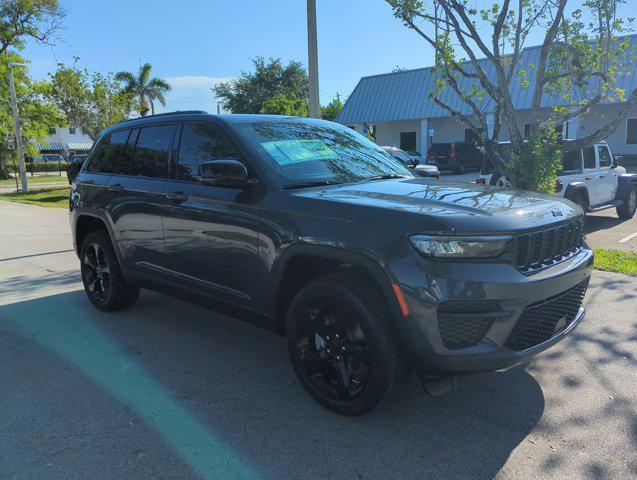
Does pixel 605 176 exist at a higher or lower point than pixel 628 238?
higher

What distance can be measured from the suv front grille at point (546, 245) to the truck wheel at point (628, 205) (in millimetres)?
9345

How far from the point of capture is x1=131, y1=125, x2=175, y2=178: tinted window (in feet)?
14.5

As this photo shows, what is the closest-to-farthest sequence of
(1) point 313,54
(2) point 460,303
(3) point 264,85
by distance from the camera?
(2) point 460,303 → (1) point 313,54 → (3) point 264,85

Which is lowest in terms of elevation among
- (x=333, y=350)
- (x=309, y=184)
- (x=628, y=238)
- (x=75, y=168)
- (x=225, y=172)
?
(x=628, y=238)

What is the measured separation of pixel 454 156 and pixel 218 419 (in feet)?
82.4

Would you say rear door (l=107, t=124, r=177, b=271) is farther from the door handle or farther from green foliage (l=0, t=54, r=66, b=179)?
green foliage (l=0, t=54, r=66, b=179)

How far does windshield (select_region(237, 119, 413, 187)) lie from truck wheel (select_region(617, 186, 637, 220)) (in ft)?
29.3

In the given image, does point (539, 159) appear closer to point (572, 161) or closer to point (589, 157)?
point (572, 161)

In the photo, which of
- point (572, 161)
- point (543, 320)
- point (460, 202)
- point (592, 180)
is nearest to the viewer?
point (543, 320)

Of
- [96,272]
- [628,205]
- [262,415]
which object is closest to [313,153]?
Answer: [262,415]

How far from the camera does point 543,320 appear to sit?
9.57 ft

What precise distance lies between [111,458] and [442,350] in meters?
1.89

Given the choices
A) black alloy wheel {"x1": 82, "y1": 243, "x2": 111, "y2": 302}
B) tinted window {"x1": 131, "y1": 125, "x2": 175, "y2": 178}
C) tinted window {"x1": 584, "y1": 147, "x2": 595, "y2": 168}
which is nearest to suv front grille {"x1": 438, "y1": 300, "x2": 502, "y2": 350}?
tinted window {"x1": 131, "y1": 125, "x2": 175, "y2": 178}

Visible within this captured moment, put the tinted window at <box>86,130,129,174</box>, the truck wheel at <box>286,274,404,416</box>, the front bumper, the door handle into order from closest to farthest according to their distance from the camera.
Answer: the front bumper < the truck wheel at <box>286,274,404,416</box> < the door handle < the tinted window at <box>86,130,129,174</box>
